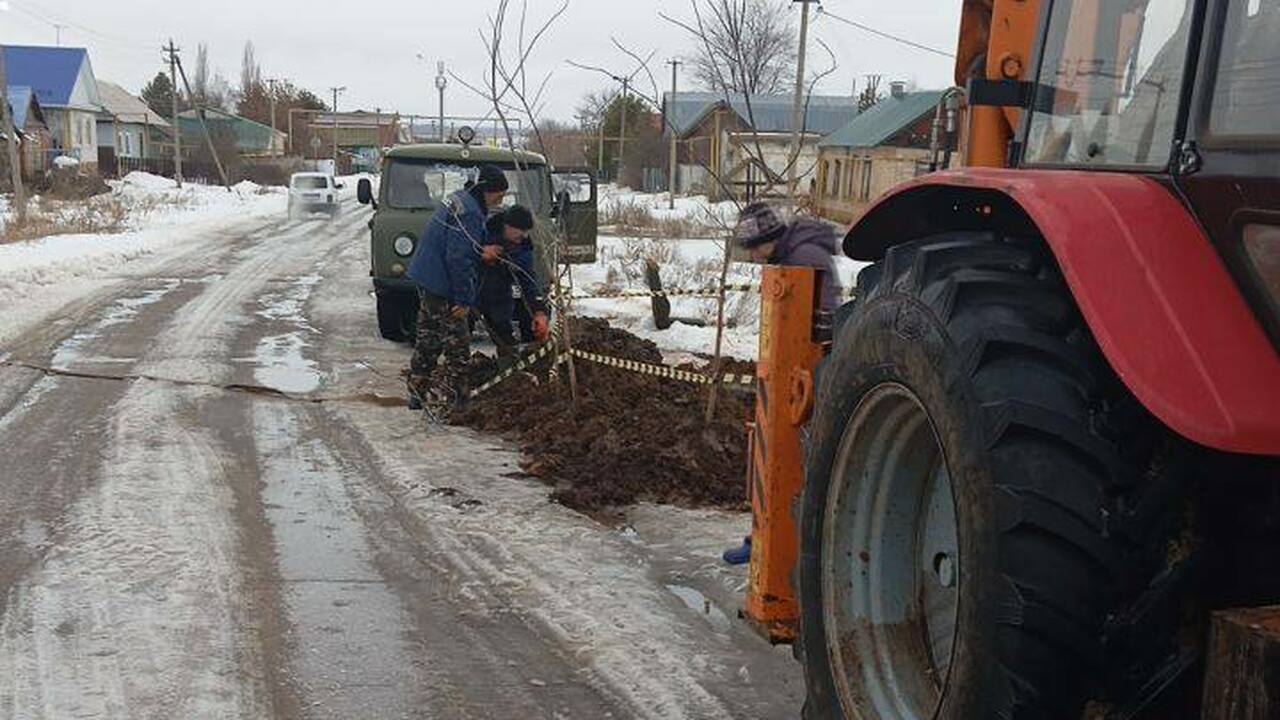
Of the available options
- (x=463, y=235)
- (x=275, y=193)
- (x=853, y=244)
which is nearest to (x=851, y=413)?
(x=853, y=244)

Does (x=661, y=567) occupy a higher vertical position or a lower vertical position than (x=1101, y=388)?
lower

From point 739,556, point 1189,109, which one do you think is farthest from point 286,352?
point 1189,109

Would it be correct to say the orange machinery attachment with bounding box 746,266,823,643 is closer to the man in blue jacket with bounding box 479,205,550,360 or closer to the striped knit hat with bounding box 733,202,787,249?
the striped knit hat with bounding box 733,202,787,249

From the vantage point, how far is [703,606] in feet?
16.6

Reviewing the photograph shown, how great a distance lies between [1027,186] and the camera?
261 centimetres

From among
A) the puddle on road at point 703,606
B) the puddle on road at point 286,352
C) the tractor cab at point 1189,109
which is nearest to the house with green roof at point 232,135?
the puddle on road at point 286,352

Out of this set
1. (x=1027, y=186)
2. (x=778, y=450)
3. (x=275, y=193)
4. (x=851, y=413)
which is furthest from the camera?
(x=275, y=193)

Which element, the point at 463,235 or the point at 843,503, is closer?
the point at 843,503

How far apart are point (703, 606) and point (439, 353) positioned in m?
4.17

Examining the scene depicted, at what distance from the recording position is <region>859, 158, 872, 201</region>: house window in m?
38.7

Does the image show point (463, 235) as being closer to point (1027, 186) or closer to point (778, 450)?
point (778, 450)

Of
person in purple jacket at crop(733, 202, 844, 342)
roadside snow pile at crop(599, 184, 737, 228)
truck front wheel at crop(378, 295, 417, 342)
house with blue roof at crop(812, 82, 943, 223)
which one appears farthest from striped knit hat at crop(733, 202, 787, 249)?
house with blue roof at crop(812, 82, 943, 223)

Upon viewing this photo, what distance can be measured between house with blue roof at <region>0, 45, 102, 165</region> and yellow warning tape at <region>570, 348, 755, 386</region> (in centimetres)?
6275

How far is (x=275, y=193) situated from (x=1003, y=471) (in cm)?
5520
